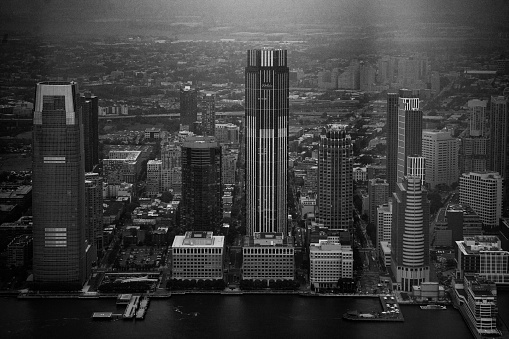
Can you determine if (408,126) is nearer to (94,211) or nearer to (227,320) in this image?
(94,211)

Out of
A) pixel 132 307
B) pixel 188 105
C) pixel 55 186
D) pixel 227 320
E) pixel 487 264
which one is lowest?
pixel 227 320

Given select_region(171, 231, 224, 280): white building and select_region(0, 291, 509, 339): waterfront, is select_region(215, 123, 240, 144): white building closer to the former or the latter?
select_region(171, 231, 224, 280): white building

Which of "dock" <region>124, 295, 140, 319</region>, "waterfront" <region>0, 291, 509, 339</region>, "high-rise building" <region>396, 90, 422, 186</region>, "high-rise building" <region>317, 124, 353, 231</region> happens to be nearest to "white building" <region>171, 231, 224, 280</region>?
"waterfront" <region>0, 291, 509, 339</region>

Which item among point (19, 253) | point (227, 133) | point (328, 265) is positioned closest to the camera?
point (328, 265)

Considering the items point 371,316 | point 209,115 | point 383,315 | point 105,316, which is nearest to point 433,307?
point 383,315

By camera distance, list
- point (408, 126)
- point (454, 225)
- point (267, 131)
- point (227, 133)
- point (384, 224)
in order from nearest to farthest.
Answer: point (384, 224) → point (454, 225) → point (267, 131) → point (408, 126) → point (227, 133)

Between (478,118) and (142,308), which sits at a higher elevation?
(478,118)

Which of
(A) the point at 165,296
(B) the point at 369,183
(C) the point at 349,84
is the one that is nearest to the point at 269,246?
(A) the point at 165,296
